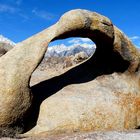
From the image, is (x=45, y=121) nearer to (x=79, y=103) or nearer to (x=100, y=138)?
(x=79, y=103)

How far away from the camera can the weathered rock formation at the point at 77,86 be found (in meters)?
12.3

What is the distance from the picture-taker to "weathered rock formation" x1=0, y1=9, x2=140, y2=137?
12321mm

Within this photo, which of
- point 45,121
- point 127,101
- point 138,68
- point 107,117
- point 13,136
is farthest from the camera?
point 138,68

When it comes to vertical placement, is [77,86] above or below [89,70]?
below

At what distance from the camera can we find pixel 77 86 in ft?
48.5

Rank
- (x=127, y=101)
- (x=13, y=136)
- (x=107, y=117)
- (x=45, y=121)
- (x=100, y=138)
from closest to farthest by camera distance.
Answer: (x=100, y=138)
(x=13, y=136)
(x=45, y=121)
(x=107, y=117)
(x=127, y=101)

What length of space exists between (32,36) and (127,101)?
441cm

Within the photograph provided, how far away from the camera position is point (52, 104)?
1344cm

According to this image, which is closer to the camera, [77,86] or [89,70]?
[77,86]

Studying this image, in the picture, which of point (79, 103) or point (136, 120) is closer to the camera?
point (79, 103)

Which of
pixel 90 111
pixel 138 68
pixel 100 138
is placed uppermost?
pixel 138 68

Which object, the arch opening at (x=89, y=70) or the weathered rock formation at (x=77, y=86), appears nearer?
the weathered rock formation at (x=77, y=86)

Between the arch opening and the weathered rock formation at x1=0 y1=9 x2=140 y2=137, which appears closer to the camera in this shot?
the weathered rock formation at x1=0 y1=9 x2=140 y2=137

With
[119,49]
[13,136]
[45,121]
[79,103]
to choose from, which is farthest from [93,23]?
[13,136]
